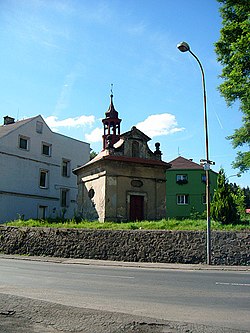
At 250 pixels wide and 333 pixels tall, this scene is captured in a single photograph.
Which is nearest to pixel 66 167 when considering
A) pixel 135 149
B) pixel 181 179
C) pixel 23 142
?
pixel 23 142

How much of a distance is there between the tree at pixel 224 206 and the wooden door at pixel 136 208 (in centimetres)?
752

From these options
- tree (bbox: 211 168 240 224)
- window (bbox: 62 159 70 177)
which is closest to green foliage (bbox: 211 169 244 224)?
tree (bbox: 211 168 240 224)

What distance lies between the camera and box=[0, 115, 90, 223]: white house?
119 ft

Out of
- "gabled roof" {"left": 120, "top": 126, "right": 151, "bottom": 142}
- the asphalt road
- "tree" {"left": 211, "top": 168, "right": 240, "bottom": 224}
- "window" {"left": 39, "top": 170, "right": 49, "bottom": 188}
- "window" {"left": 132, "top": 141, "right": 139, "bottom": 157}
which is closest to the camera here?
the asphalt road

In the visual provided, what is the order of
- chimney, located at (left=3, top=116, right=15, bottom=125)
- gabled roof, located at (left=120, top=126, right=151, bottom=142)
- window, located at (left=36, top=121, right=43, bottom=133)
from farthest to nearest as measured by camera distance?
1. chimney, located at (left=3, top=116, right=15, bottom=125)
2. window, located at (left=36, top=121, right=43, bottom=133)
3. gabled roof, located at (left=120, top=126, right=151, bottom=142)

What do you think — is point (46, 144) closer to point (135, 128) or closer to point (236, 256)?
point (135, 128)

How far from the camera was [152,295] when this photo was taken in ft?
30.5

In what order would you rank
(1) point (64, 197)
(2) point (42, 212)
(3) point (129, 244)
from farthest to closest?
1. (1) point (64, 197)
2. (2) point (42, 212)
3. (3) point (129, 244)

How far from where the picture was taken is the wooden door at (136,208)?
1123 inches

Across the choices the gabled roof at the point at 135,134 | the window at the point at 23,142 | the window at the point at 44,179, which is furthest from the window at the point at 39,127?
the gabled roof at the point at 135,134

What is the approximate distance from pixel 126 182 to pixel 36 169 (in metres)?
14.9

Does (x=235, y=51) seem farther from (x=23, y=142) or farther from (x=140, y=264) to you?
(x=23, y=142)

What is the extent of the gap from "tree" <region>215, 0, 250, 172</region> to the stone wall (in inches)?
279

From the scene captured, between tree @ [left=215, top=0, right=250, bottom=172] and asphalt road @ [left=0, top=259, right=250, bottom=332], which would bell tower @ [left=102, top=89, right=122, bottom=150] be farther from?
asphalt road @ [left=0, top=259, right=250, bottom=332]
